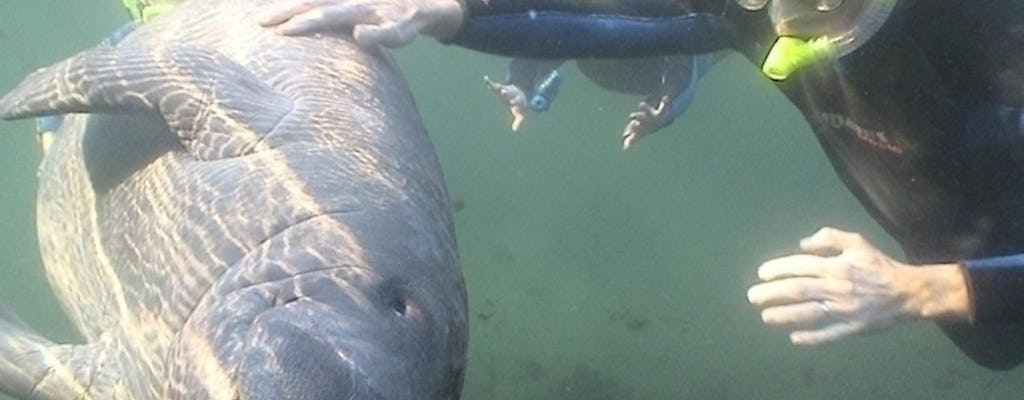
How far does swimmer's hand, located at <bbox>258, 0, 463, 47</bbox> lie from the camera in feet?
13.4

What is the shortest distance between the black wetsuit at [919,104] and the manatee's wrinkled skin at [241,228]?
1236 millimetres

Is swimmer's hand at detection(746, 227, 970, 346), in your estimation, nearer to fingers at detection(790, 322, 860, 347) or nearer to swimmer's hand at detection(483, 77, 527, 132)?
fingers at detection(790, 322, 860, 347)

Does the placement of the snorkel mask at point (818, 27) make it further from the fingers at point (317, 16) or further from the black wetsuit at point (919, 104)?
the fingers at point (317, 16)

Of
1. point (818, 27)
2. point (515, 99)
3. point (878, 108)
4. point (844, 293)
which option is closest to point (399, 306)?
point (844, 293)

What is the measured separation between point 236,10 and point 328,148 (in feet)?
4.62

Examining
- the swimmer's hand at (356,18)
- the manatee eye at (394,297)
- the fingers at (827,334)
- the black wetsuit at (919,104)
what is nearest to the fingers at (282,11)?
the swimmer's hand at (356,18)

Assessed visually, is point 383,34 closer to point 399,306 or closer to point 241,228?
point 241,228

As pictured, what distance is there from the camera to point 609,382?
32.0 feet

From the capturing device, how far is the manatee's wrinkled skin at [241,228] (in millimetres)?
2398

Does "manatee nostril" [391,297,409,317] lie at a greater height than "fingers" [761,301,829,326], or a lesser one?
greater

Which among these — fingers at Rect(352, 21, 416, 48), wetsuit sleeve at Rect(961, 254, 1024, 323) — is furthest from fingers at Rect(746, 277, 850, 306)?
fingers at Rect(352, 21, 416, 48)

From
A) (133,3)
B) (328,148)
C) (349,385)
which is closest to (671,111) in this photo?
(133,3)

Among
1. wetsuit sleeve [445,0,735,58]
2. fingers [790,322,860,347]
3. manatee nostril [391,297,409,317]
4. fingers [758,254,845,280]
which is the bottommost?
fingers [790,322,860,347]

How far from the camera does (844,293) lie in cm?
351
